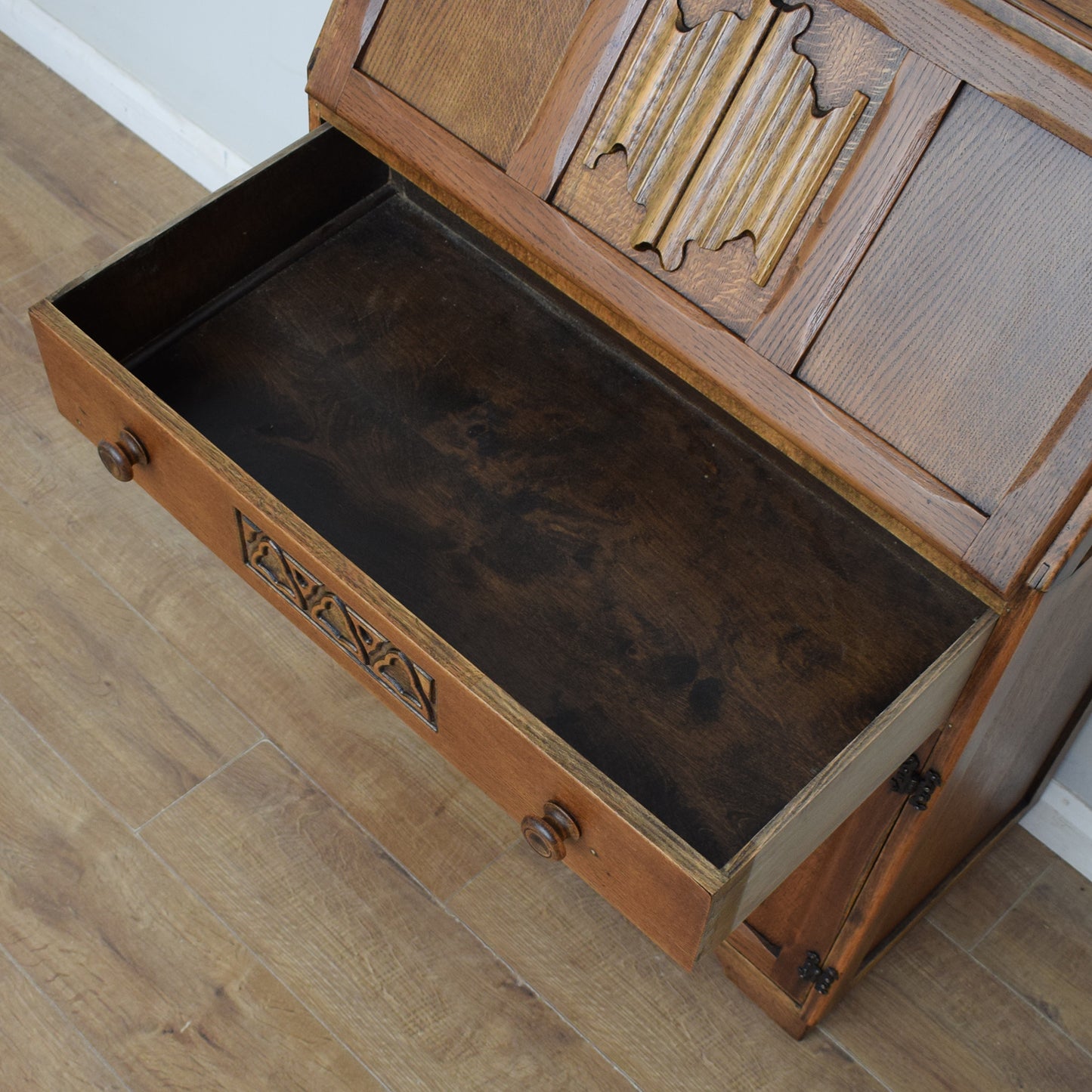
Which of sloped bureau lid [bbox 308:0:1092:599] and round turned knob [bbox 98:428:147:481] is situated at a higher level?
sloped bureau lid [bbox 308:0:1092:599]

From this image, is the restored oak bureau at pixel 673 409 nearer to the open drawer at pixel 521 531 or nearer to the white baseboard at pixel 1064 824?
the open drawer at pixel 521 531

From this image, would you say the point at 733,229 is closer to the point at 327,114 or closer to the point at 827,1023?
the point at 327,114

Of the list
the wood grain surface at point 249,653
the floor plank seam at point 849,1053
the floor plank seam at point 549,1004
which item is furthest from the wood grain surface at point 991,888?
the wood grain surface at point 249,653

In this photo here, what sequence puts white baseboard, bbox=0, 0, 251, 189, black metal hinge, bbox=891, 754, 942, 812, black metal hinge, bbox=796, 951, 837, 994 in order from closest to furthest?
black metal hinge, bbox=891, 754, 942, 812 → black metal hinge, bbox=796, 951, 837, 994 → white baseboard, bbox=0, 0, 251, 189

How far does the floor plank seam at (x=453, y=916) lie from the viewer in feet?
5.51

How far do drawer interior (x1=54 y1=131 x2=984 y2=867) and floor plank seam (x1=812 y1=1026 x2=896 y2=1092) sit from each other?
2.13 feet

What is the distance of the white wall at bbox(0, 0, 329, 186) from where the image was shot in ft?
7.35

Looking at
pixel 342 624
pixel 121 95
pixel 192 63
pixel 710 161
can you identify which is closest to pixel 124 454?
pixel 342 624

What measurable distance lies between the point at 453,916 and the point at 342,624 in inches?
26.2

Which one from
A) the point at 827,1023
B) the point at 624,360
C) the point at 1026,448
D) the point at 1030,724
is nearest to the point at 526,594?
the point at 624,360

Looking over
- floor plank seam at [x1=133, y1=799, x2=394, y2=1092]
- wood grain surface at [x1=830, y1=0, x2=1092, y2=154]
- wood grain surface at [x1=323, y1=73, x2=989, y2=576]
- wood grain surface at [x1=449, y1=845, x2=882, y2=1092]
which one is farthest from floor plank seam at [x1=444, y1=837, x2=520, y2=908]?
wood grain surface at [x1=830, y1=0, x2=1092, y2=154]

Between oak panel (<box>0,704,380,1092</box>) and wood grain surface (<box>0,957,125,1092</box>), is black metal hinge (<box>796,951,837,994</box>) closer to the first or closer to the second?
oak panel (<box>0,704,380,1092</box>)

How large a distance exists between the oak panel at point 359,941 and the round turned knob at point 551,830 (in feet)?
2.04

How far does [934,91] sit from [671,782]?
0.57 m
